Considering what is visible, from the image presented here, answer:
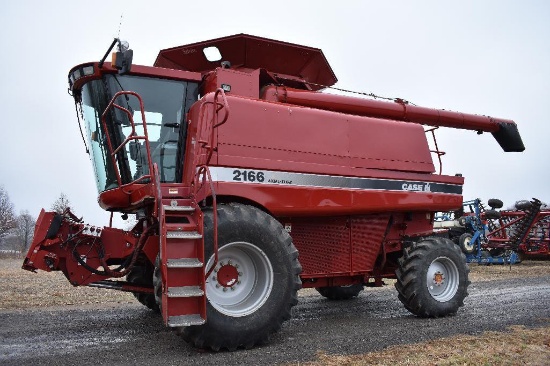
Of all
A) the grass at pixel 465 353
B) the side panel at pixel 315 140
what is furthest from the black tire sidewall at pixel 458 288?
the grass at pixel 465 353

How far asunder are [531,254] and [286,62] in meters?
14.0

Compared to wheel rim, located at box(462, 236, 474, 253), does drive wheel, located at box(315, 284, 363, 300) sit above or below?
below

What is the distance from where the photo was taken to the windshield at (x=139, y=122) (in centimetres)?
563

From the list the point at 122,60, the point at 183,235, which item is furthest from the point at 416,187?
the point at 122,60

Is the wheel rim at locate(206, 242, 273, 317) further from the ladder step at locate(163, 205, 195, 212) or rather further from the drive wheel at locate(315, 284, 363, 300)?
the drive wheel at locate(315, 284, 363, 300)

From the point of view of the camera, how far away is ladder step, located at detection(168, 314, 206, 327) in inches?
171

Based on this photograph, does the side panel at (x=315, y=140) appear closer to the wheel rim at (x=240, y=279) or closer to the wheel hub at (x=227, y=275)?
the wheel rim at (x=240, y=279)

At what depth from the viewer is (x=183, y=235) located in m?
4.64

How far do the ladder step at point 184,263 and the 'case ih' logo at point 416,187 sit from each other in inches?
139

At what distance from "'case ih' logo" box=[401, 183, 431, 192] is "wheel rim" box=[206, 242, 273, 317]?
9.02 feet

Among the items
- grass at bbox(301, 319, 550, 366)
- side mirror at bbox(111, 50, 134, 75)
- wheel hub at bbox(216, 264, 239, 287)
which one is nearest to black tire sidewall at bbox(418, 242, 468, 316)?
grass at bbox(301, 319, 550, 366)

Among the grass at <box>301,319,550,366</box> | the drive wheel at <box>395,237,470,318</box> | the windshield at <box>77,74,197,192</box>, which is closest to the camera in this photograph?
the grass at <box>301,319,550,366</box>

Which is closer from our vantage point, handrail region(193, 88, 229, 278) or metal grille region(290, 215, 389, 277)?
handrail region(193, 88, 229, 278)

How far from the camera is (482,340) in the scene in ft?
16.6
